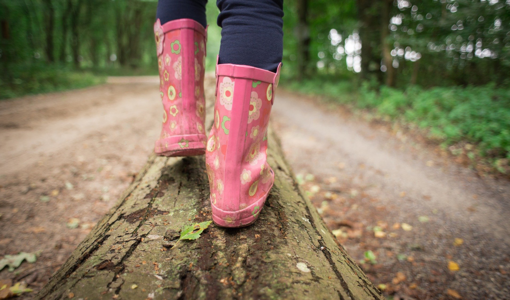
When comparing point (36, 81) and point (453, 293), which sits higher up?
point (36, 81)

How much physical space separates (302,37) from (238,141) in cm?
1281

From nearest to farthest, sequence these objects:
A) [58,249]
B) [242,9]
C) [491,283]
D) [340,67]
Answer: [242,9]
[491,283]
[58,249]
[340,67]

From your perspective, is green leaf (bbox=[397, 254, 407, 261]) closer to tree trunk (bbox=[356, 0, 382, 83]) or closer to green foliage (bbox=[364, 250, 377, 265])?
green foliage (bbox=[364, 250, 377, 265])

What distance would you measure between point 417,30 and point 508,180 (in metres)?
4.69

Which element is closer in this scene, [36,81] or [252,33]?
[252,33]

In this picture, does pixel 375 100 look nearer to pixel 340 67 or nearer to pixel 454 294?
pixel 340 67

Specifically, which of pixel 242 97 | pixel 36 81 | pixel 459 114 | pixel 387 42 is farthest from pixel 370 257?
pixel 36 81

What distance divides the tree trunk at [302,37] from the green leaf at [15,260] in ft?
39.6

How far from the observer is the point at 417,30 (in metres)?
6.12

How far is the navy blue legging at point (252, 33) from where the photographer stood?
0.97 metres

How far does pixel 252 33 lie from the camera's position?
0.98m

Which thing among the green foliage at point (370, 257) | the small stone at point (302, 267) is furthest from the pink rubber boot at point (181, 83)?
the green foliage at point (370, 257)

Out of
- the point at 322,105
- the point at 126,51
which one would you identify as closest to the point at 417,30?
the point at 322,105

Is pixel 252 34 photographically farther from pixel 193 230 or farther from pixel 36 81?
pixel 36 81
